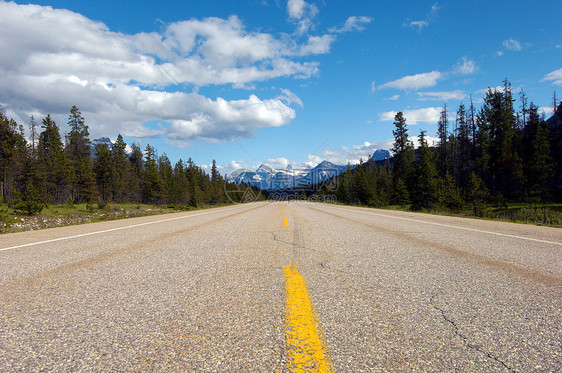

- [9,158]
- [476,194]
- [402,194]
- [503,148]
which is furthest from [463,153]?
[9,158]

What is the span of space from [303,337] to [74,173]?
60.2m

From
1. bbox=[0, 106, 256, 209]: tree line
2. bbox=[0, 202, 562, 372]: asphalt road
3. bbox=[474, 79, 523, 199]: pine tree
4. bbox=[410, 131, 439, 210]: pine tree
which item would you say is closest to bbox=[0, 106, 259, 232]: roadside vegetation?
bbox=[0, 106, 256, 209]: tree line

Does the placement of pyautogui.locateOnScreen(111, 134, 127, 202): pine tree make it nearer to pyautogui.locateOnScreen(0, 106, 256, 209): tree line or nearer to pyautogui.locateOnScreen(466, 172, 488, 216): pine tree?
pyautogui.locateOnScreen(0, 106, 256, 209): tree line

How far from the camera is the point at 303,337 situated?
6.26ft

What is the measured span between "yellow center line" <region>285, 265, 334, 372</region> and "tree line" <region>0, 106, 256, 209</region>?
30488mm

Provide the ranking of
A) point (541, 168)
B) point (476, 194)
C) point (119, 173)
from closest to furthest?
1. point (476, 194)
2. point (541, 168)
3. point (119, 173)

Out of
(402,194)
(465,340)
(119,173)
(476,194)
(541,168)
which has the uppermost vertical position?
(119,173)

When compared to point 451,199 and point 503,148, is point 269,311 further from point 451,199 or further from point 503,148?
point 503,148

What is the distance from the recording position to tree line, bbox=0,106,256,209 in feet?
138

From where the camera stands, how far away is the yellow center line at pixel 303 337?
1.60 m

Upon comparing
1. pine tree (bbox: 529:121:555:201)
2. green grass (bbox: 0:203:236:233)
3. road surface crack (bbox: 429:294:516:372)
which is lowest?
green grass (bbox: 0:203:236:233)

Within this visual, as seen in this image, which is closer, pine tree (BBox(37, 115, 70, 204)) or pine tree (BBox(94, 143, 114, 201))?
pine tree (BBox(37, 115, 70, 204))

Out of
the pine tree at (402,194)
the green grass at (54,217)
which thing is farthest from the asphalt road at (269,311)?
the pine tree at (402,194)

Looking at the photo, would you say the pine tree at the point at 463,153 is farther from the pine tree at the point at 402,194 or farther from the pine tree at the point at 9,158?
the pine tree at the point at 9,158
